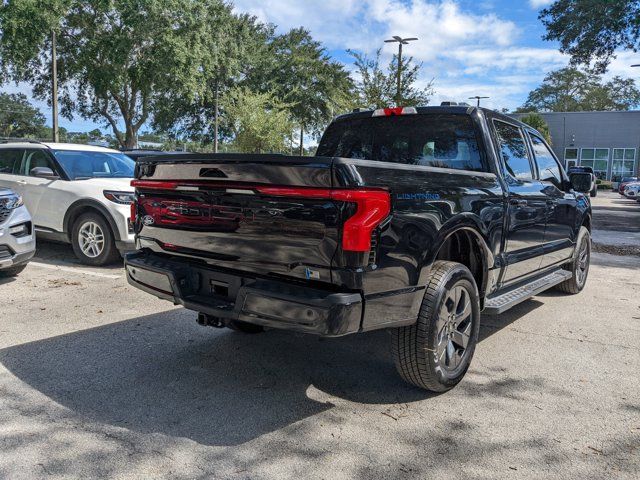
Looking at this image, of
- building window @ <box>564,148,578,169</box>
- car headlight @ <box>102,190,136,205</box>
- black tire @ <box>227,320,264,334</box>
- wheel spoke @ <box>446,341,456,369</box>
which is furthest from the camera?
building window @ <box>564,148,578,169</box>

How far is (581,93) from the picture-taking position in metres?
86.2

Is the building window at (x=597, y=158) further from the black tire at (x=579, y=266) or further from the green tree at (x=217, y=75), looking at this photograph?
the black tire at (x=579, y=266)

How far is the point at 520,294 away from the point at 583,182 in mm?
2285

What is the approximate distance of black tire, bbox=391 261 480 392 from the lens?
3342mm

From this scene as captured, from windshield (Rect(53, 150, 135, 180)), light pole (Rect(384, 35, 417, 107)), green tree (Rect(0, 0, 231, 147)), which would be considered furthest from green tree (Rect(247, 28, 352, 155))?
windshield (Rect(53, 150, 135, 180))

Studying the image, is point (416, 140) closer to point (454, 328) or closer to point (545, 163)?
point (454, 328)

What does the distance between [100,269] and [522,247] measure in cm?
547

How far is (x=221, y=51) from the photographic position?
31.2m

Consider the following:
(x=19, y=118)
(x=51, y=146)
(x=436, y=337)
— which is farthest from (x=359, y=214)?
(x=19, y=118)

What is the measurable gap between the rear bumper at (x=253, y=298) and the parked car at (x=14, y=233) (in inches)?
130

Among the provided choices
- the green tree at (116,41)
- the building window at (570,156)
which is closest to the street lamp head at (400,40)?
the green tree at (116,41)

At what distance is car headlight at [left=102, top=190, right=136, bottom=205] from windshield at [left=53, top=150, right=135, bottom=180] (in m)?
0.89

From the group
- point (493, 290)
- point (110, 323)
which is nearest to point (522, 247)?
point (493, 290)

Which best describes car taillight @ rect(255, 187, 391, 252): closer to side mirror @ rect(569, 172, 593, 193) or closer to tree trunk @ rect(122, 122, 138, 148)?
side mirror @ rect(569, 172, 593, 193)
